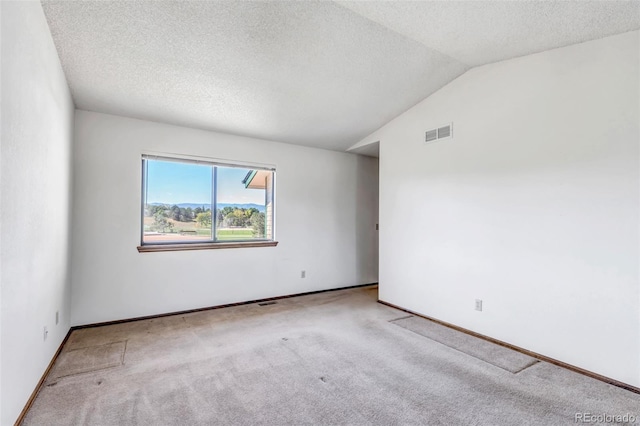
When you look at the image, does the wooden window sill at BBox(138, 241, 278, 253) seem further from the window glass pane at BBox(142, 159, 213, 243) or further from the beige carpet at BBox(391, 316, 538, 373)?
the beige carpet at BBox(391, 316, 538, 373)

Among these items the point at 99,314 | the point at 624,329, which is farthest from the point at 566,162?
the point at 99,314

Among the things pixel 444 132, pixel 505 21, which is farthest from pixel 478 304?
pixel 505 21

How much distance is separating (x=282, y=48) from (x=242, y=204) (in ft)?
7.90

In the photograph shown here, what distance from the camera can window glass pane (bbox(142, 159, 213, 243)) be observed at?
389cm

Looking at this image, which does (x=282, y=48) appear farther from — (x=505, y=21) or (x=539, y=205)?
(x=539, y=205)

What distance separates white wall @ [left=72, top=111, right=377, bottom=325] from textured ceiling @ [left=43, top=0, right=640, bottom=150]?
1.32 ft

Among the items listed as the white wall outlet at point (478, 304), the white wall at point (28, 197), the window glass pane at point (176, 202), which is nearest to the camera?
the white wall at point (28, 197)

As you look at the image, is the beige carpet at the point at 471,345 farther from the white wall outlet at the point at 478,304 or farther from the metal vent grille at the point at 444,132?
the metal vent grille at the point at 444,132

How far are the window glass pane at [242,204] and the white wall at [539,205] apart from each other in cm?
220

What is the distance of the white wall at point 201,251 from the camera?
11.4 ft

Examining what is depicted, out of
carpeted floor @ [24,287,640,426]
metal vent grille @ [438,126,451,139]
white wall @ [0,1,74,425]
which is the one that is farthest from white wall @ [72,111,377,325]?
metal vent grille @ [438,126,451,139]

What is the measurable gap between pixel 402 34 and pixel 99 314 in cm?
428

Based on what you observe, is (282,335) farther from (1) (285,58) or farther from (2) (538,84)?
(2) (538,84)


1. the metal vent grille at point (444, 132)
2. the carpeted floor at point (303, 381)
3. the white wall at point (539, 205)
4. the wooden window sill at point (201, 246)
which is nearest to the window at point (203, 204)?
the wooden window sill at point (201, 246)
